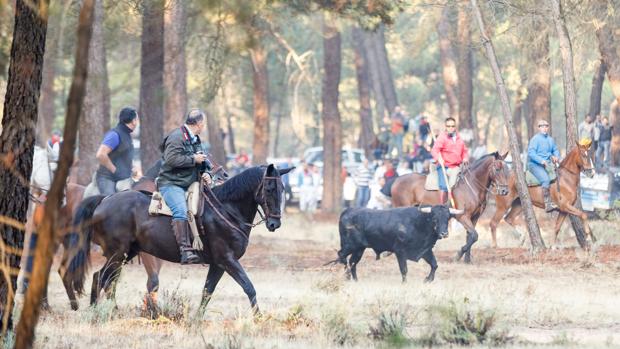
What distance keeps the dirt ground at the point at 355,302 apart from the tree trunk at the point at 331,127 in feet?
43.7

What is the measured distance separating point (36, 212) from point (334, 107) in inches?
915

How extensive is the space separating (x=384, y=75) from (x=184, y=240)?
128 feet

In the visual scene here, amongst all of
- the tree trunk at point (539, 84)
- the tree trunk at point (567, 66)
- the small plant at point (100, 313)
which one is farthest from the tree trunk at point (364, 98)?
the small plant at point (100, 313)

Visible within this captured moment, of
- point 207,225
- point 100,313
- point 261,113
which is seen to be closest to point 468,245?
point 207,225

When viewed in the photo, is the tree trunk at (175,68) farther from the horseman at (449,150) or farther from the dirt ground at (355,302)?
the horseman at (449,150)

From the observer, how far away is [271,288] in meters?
18.2

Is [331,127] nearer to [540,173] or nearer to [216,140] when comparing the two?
[216,140]

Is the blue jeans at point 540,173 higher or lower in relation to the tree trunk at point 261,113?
lower

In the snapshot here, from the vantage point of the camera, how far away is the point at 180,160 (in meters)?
13.8

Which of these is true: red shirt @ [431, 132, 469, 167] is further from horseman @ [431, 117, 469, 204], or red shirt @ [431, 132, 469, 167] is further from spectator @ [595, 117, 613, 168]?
spectator @ [595, 117, 613, 168]

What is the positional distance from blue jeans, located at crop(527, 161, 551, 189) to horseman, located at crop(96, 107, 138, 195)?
936 cm

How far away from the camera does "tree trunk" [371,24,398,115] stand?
51562 millimetres

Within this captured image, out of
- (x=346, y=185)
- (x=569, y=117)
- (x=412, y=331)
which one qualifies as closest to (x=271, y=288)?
(x=412, y=331)

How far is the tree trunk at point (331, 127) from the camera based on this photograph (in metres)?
38.8
